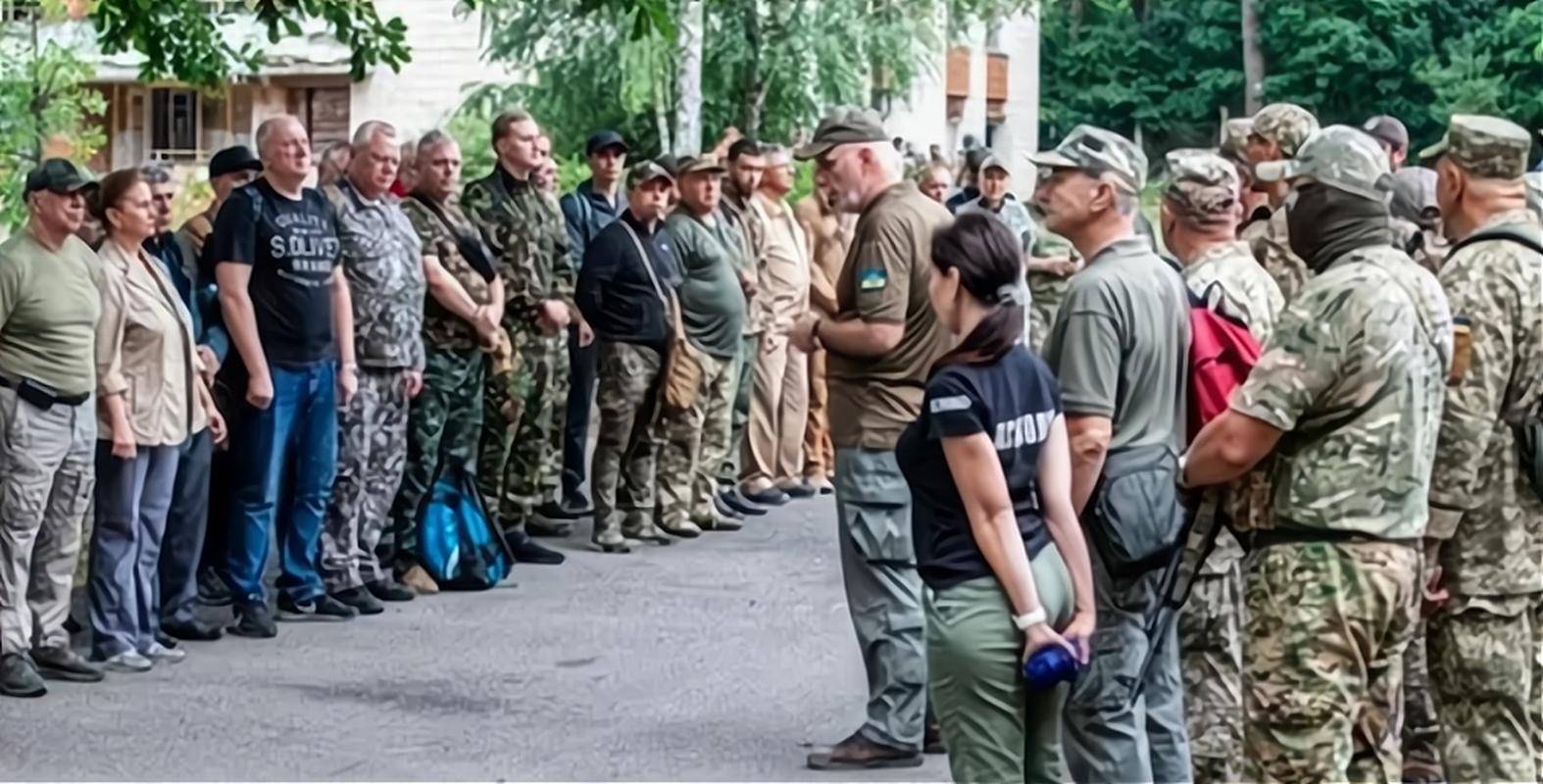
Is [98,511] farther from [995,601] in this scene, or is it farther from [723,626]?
[995,601]

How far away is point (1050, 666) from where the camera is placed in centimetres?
547

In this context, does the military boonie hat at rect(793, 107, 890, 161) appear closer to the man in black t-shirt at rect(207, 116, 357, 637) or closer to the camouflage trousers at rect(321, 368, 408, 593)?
the man in black t-shirt at rect(207, 116, 357, 637)

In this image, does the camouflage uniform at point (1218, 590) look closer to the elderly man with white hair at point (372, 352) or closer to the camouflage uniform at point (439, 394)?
the elderly man with white hair at point (372, 352)

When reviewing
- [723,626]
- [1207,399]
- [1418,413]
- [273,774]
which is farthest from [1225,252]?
[723,626]

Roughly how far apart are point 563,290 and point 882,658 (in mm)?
5113

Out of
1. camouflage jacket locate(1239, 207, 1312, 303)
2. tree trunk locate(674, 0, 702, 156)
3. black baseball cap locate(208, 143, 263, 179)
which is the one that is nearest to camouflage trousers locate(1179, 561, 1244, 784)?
camouflage jacket locate(1239, 207, 1312, 303)

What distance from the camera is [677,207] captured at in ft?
43.3

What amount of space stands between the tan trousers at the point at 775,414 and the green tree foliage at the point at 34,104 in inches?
186

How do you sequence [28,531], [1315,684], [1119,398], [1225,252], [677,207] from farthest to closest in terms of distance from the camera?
[677,207] → [28,531] → [1225,252] → [1119,398] → [1315,684]

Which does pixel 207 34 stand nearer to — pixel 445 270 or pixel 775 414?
pixel 445 270

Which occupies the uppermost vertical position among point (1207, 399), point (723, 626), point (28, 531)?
point (1207, 399)

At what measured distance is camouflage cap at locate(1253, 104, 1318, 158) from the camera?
883 centimetres

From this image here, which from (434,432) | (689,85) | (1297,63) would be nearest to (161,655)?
(434,432)

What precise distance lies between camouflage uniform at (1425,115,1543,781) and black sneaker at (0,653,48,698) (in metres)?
4.93
